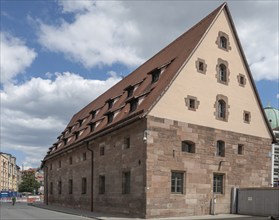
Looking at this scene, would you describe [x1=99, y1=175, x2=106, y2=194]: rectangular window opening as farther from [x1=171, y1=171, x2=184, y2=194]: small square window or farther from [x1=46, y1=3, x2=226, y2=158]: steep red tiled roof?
[x1=171, y1=171, x2=184, y2=194]: small square window

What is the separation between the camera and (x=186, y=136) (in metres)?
29.5

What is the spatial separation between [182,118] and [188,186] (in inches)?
183

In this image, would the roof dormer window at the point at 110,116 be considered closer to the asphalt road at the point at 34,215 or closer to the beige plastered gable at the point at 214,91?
the beige plastered gable at the point at 214,91

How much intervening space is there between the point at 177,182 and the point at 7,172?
127623 mm

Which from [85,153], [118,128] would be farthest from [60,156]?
[118,128]

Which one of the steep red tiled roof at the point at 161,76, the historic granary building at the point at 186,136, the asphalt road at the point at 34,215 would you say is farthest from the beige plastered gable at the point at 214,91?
the asphalt road at the point at 34,215

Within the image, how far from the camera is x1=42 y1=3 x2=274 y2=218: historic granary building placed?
92.2ft

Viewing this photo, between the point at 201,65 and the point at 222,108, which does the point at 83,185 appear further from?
the point at 201,65

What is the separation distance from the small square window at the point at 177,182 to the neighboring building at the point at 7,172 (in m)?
115

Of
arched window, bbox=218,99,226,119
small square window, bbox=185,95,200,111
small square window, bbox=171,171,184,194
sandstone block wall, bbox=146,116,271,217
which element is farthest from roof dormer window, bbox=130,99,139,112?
arched window, bbox=218,99,226,119

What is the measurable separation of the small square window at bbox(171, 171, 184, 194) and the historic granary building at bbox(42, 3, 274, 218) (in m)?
0.07

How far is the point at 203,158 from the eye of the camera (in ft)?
99.5

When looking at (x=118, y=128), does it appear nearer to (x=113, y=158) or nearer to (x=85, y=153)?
(x=113, y=158)

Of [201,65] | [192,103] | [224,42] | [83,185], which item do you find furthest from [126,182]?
[224,42]
